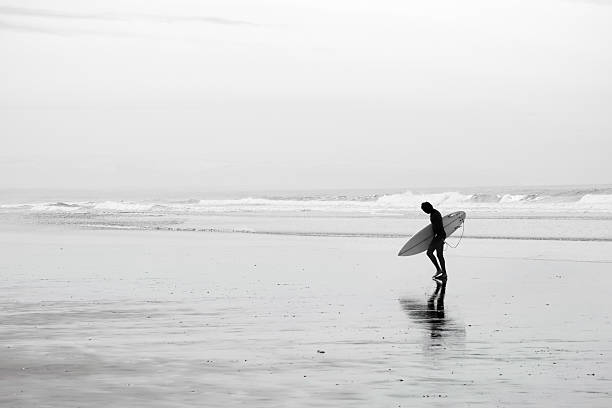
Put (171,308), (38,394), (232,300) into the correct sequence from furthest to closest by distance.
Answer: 1. (232,300)
2. (171,308)
3. (38,394)

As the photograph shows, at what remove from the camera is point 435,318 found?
41.1ft

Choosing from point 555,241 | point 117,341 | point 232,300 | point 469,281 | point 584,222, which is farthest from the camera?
point 584,222

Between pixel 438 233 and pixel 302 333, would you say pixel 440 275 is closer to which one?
pixel 438 233

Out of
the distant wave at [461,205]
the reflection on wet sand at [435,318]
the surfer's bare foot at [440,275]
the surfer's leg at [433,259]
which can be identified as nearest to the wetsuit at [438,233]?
the surfer's leg at [433,259]

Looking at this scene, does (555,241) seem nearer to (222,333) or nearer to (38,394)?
(222,333)

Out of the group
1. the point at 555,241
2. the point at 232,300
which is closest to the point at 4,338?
the point at 232,300

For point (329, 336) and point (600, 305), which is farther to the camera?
point (600, 305)

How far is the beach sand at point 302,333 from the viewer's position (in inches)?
301

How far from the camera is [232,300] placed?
14.6 m

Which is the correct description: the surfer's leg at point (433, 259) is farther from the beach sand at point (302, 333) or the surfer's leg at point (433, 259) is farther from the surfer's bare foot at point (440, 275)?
the beach sand at point (302, 333)

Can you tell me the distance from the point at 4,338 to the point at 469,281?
32.2 feet

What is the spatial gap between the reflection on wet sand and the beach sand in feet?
0.10

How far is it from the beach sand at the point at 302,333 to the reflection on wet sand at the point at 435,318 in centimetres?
3

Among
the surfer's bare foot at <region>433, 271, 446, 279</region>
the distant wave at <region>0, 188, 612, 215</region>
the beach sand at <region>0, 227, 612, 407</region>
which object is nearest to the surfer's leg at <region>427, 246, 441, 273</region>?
the surfer's bare foot at <region>433, 271, 446, 279</region>
